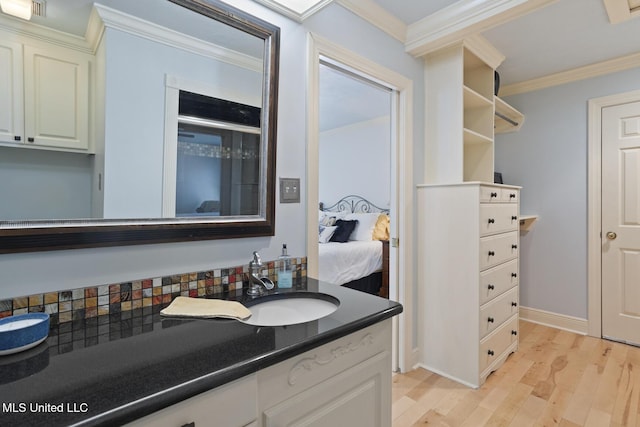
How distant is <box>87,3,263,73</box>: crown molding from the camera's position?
3.26 feet

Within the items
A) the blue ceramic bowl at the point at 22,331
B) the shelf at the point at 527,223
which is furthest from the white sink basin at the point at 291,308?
the shelf at the point at 527,223

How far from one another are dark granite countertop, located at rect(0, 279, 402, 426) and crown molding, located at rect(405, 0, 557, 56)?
1.69m

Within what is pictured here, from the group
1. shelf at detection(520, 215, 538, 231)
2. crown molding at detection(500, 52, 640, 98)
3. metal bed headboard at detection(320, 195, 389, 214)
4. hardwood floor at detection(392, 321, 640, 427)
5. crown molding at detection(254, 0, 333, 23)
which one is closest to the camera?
crown molding at detection(254, 0, 333, 23)

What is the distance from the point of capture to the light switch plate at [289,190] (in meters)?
1.44

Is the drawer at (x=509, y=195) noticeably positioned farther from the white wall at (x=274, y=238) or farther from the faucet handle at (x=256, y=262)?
the faucet handle at (x=256, y=262)

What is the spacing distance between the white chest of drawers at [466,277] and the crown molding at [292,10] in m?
1.34

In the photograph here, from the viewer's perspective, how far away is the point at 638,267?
8.46ft

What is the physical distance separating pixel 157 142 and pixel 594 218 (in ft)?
11.1

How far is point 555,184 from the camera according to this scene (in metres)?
2.96

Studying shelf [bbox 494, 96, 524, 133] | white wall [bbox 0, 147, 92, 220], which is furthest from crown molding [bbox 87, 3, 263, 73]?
shelf [bbox 494, 96, 524, 133]

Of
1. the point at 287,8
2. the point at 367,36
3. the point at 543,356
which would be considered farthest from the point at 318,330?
the point at 543,356

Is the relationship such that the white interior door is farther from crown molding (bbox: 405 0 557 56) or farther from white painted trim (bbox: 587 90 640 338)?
crown molding (bbox: 405 0 557 56)

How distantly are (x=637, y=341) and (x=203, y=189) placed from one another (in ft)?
11.6

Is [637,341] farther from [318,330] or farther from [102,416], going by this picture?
Result: [102,416]
